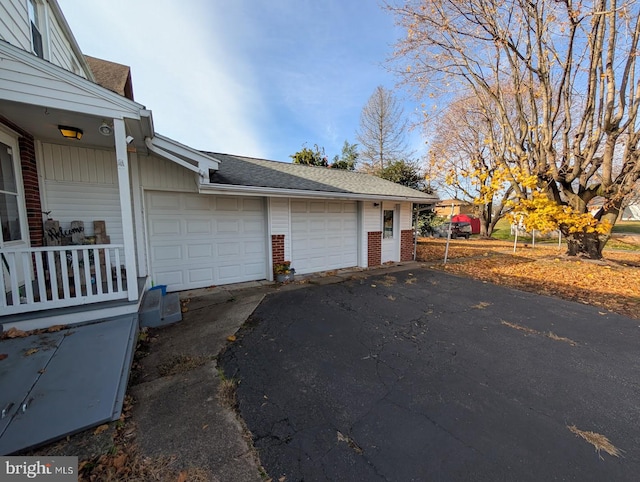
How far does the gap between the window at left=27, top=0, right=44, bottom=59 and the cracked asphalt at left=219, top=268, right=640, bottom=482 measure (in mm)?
6452

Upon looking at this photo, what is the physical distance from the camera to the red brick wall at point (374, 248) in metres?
8.91

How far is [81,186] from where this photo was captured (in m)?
5.13

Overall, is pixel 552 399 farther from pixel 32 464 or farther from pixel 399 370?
pixel 32 464

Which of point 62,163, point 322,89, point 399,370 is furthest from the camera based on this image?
point 322,89

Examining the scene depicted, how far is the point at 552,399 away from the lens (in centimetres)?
254

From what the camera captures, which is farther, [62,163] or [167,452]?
[62,163]

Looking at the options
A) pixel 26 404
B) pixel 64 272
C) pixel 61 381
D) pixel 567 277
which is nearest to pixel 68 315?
pixel 64 272

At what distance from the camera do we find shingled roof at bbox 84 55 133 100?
10.1 metres

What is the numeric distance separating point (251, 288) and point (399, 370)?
4.26 m

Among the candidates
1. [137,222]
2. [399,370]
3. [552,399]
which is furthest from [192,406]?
[137,222]

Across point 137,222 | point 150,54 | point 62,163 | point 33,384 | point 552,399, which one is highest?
point 150,54

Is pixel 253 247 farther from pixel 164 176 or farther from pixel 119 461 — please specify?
pixel 119 461

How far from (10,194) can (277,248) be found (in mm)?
4771

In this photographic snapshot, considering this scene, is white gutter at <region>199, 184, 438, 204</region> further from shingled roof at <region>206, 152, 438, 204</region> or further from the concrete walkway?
the concrete walkway
